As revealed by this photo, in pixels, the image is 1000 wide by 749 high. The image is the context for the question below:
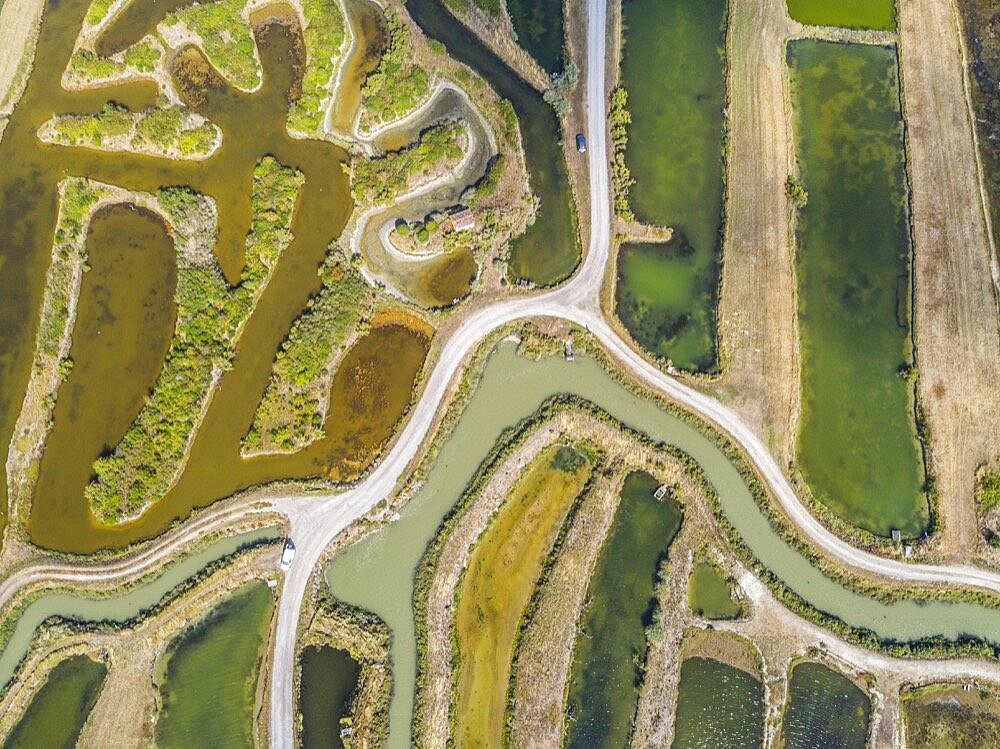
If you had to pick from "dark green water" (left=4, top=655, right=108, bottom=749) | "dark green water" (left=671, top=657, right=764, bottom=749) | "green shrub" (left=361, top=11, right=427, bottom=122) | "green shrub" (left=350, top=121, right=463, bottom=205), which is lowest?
"dark green water" (left=4, top=655, right=108, bottom=749)

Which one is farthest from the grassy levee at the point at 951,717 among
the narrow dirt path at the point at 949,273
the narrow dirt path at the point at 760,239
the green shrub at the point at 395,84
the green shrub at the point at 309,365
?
the green shrub at the point at 395,84

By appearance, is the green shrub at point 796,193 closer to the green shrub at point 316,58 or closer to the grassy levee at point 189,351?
the green shrub at point 316,58

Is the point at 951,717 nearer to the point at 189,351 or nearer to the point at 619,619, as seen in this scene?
the point at 619,619

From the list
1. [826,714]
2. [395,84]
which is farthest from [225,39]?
[826,714]

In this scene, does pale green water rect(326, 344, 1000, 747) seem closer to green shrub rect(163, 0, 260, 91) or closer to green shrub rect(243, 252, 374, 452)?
green shrub rect(243, 252, 374, 452)

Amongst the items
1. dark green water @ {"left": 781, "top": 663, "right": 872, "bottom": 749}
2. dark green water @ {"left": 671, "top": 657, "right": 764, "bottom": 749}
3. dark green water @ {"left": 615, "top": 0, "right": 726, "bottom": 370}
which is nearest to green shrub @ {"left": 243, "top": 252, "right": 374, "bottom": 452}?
dark green water @ {"left": 615, "top": 0, "right": 726, "bottom": 370}
